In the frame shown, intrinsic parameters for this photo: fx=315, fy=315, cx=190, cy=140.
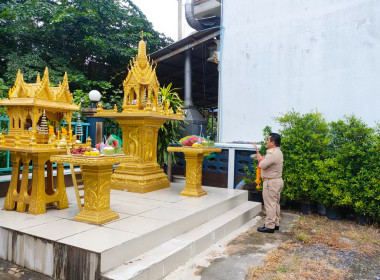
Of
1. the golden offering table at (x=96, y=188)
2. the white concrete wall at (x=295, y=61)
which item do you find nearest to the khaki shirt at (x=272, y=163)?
the golden offering table at (x=96, y=188)

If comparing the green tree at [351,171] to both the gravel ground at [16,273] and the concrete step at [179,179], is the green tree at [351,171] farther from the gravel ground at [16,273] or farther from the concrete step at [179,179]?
the gravel ground at [16,273]

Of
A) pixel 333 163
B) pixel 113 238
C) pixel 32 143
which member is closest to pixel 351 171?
pixel 333 163

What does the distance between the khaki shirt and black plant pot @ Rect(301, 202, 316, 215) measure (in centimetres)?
185

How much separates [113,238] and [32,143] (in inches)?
71.6

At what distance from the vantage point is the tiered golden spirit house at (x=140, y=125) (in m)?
6.15

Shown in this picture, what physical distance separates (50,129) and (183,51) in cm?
662

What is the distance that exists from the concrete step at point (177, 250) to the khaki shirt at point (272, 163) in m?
0.97

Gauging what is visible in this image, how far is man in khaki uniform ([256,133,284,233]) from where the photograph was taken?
16.9 ft

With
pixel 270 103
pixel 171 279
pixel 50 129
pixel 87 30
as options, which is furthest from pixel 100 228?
pixel 87 30

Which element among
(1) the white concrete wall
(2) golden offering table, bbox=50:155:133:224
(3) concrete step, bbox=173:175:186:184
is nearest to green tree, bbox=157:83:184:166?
(3) concrete step, bbox=173:175:186:184

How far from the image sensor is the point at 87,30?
1220 cm

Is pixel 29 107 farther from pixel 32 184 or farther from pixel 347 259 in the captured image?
pixel 347 259

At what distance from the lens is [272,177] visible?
5258 mm

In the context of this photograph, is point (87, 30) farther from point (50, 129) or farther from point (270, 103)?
point (50, 129)
